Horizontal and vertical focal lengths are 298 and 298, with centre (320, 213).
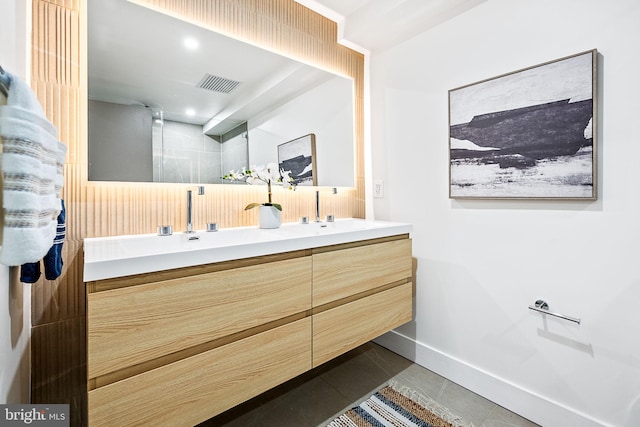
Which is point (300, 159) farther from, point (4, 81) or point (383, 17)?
point (4, 81)

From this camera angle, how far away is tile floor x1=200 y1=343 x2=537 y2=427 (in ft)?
4.66

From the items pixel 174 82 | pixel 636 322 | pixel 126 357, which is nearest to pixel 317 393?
pixel 126 357

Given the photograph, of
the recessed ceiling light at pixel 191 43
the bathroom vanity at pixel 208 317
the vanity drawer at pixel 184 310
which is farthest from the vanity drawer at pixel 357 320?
the recessed ceiling light at pixel 191 43

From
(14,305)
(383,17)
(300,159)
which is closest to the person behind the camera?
(14,305)

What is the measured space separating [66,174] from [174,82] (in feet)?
2.07

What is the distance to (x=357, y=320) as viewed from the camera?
4.72 ft

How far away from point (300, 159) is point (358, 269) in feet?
2.77

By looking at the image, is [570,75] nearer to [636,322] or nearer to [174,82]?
[636,322]

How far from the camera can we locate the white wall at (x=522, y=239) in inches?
46.4

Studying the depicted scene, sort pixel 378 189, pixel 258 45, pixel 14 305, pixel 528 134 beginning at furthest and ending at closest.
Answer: pixel 378 189, pixel 258 45, pixel 528 134, pixel 14 305

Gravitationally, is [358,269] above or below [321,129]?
below

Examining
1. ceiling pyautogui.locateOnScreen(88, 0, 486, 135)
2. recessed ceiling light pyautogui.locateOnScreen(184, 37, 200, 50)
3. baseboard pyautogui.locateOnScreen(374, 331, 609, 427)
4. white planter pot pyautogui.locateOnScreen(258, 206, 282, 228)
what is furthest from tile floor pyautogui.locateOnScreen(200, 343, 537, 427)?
recessed ceiling light pyautogui.locateOnScreen(184, 37, 200, 50)

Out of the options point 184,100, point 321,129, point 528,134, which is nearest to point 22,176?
point 184,100

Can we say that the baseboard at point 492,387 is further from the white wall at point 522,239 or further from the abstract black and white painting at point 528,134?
the abstract black and white painting at point 528,134
